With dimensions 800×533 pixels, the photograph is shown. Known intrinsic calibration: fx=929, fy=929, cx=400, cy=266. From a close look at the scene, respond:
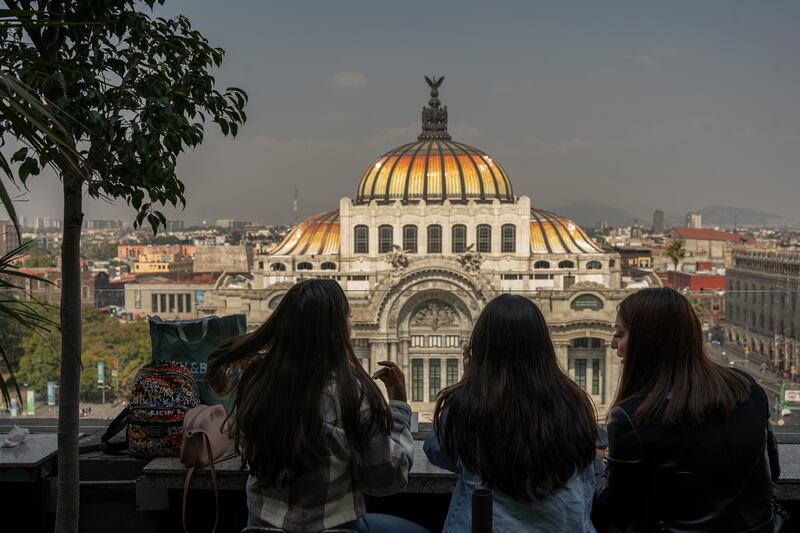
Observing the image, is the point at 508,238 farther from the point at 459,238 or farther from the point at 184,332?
the point at 184,332

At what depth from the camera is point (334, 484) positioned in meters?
3.72

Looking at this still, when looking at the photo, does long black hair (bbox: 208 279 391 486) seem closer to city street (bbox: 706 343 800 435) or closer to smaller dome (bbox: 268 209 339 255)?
city street (bbox: 706 343 800 435)

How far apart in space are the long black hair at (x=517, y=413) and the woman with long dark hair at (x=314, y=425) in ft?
1.03

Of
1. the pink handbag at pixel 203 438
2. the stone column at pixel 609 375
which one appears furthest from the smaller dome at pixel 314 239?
the pink handbag at pixel 203 438

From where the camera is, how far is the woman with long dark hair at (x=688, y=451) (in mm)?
3500

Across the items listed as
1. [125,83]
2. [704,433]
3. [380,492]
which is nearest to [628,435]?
[704,433]

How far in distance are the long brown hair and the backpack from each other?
2.31 m

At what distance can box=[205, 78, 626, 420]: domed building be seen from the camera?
39.4 metres

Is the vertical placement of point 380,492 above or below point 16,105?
below

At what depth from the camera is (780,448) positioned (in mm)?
4902

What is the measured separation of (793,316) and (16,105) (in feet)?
151

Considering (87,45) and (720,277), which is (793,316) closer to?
(720,277)

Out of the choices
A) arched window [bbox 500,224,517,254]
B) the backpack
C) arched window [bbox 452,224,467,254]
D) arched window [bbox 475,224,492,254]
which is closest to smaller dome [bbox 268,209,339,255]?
arched window [bbox 452,224,467,254]

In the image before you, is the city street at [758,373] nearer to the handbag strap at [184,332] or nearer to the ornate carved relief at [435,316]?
the ornate carved relief at [435,316]
